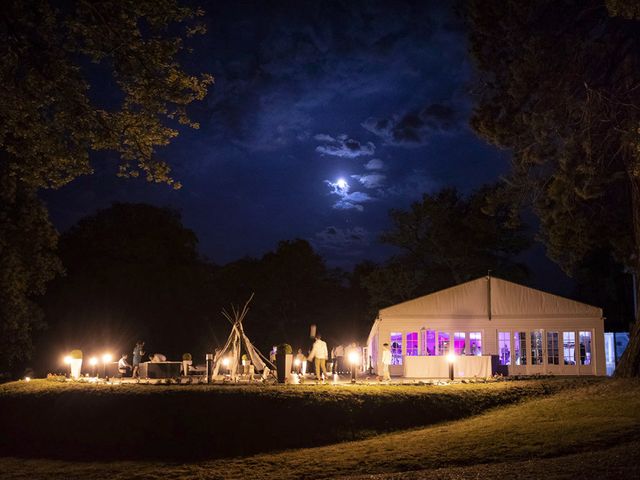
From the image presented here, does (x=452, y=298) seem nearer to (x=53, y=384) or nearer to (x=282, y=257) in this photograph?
(x=53, y=384)

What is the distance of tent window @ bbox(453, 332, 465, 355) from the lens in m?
27.5

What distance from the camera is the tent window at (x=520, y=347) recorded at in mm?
26984

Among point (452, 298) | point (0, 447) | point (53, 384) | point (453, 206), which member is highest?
point (453, 206)

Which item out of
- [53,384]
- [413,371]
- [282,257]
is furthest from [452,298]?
[282,257]

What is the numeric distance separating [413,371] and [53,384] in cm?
1197

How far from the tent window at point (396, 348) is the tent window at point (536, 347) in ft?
17.3

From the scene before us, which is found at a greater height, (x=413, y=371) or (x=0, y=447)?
(x=413, y=371)

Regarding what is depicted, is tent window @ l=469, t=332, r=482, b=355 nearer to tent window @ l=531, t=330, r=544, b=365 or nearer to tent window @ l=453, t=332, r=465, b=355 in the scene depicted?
tent window @ l=453, t=332, r=465, b=355

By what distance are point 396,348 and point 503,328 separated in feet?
14.4

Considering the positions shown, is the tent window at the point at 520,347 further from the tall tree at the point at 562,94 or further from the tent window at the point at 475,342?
the tall tree at the point at 562,94

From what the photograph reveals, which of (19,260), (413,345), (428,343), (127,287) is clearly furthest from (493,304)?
(127,287)

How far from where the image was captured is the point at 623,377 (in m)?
17.5

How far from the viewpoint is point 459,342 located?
27.5m

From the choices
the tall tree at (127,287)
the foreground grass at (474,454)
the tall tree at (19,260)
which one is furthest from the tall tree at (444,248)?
the foreground grass at (474,454)
